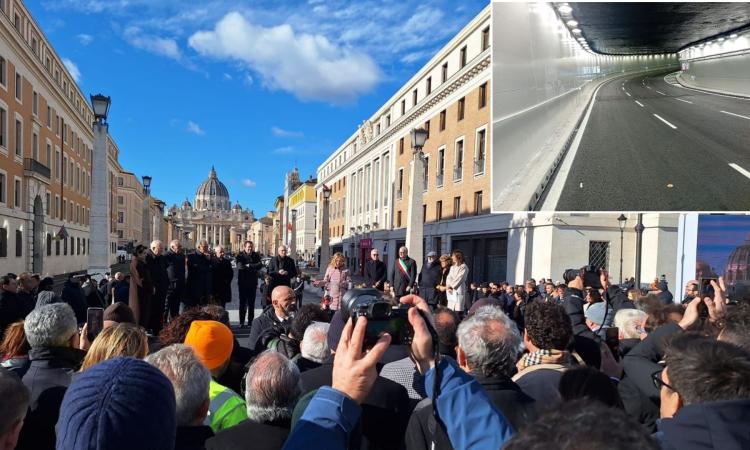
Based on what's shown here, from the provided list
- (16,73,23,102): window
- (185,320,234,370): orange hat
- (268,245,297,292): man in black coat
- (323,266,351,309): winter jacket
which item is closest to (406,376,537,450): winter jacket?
(185,320,234,370): orange hat

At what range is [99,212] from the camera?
1436 centimetres

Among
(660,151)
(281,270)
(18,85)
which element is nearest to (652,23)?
(660,151)

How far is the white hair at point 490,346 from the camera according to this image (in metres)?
2.29

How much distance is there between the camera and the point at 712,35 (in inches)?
497

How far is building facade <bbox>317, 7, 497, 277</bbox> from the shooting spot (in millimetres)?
26188

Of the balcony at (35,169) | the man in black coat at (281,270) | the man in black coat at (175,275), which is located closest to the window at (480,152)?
the man in black coat at (281,270)

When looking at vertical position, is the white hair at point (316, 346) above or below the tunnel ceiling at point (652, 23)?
below

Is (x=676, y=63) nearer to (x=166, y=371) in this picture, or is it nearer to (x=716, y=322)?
(x=716, y=322)

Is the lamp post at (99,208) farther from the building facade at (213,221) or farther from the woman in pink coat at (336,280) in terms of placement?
the building facade at (213,221)

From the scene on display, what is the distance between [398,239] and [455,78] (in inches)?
542

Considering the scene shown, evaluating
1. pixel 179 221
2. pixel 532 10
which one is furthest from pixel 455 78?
pixel 179 221

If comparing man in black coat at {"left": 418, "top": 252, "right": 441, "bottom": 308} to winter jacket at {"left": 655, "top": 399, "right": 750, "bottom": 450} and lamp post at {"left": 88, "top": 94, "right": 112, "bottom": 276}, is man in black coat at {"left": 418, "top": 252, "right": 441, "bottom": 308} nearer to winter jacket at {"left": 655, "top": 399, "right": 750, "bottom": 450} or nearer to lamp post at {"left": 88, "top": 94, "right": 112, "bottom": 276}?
winter jacket at {"left": 655, "top": 399, "right": 750, "bottom": 450}

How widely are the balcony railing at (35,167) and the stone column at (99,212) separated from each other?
840 inches

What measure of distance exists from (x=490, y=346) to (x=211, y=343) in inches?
76.3
